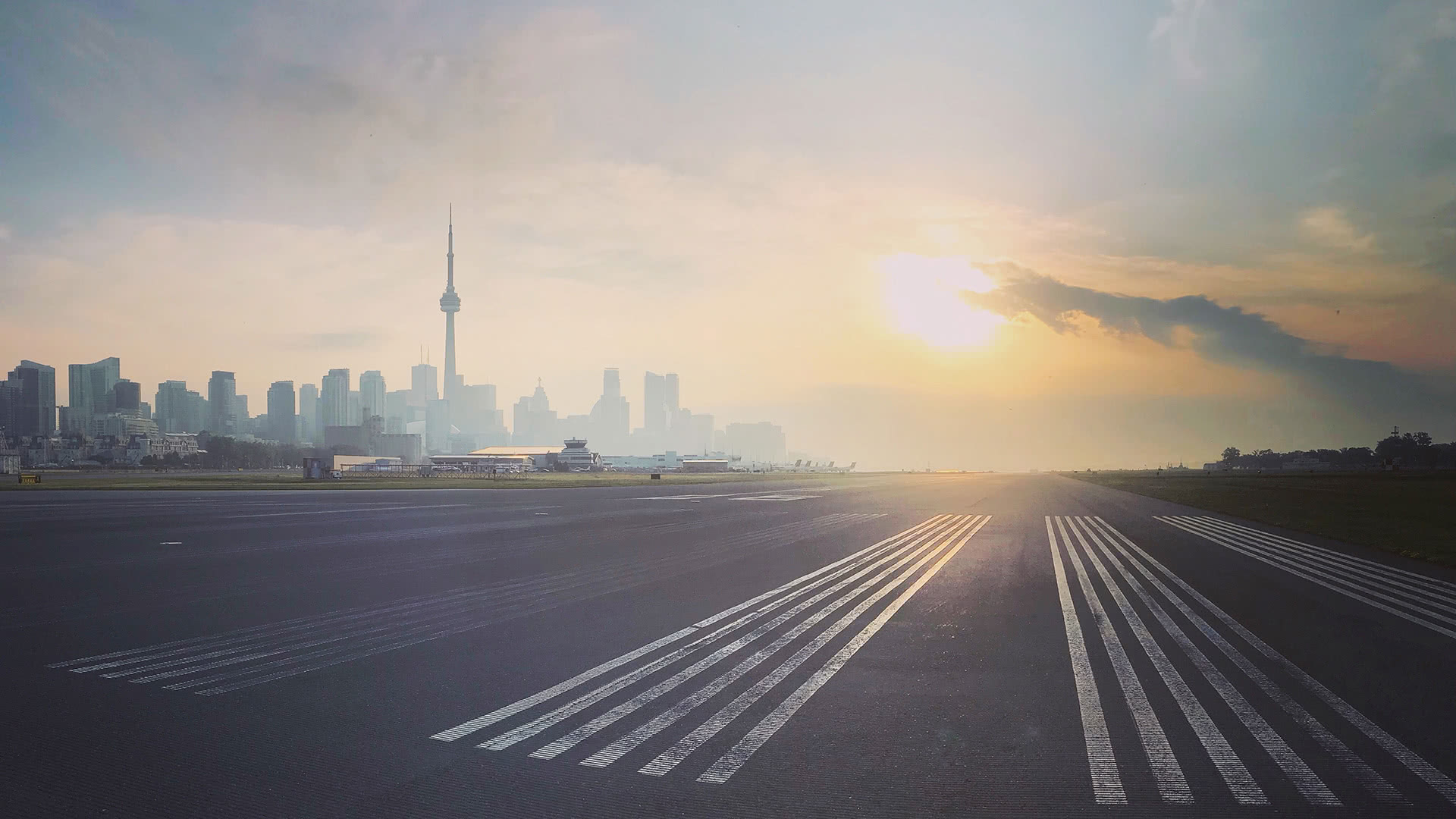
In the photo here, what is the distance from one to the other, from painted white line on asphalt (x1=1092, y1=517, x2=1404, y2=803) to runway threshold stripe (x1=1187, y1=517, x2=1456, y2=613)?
4.78 m

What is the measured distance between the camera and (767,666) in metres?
8.34

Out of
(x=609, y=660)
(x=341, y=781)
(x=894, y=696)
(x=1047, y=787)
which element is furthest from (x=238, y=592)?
(x=1047, y=787)

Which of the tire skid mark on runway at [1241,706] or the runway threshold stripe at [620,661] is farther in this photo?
the runway threshold stripe at [620,661]

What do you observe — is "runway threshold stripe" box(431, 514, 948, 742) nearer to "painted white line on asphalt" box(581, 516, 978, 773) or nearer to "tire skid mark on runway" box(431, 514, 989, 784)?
"tire skid mark on runway" box(431, 514, 989, 784)

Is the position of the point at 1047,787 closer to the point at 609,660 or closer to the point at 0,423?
the point at 609,660

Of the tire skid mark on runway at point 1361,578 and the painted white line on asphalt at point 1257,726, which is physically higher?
the painted white line on asphalt at point 1257,726

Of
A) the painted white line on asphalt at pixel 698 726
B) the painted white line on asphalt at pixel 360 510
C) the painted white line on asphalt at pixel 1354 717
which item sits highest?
the painted white line on asphalt at pixel 698 726

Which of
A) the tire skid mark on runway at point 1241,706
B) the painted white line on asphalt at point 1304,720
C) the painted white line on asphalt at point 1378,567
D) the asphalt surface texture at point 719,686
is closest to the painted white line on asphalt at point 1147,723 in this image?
the asphalt surface texture at point 719,686

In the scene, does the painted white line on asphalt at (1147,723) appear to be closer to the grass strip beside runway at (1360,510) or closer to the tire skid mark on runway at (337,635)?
the tire skid mark on runway at (337,635)

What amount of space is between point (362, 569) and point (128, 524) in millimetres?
15937

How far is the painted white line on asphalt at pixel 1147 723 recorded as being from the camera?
5289 mm

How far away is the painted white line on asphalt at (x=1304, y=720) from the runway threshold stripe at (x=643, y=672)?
5316 mm

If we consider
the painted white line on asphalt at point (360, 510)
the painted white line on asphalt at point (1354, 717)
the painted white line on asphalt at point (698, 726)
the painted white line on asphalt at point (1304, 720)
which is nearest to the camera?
the painted white line on asphalt at point (1304, 720)

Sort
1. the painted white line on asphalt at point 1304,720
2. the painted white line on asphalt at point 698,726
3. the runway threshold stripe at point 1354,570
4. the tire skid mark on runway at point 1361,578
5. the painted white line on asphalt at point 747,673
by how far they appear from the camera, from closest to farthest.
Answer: the painted white line on asphalt at point 1304,720
the painted white line on asphalt at point 698,726
the painted white line on asphalt at point 747,673
the tire skid mark on runway at point 1361,578
the runway threshold stripe at point 1354,570
